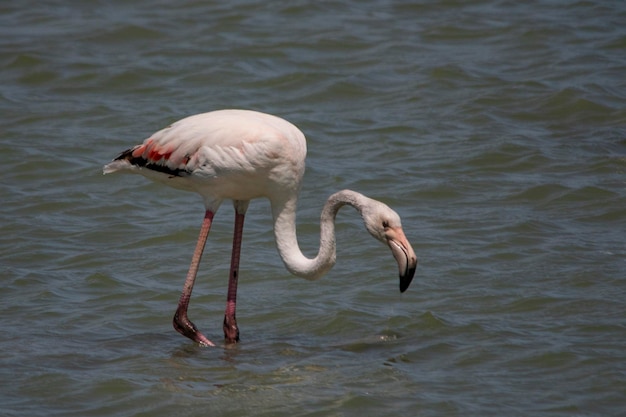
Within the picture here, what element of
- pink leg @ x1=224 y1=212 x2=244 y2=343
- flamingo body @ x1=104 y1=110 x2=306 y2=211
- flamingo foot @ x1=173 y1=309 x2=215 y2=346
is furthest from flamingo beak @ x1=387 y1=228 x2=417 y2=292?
flamingo foot @ x1=173 y1=309 x2=215 y2=346

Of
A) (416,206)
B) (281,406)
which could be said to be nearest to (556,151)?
(416,206)

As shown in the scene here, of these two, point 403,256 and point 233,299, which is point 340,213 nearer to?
Answer: point 233,299

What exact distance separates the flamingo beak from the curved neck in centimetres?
42

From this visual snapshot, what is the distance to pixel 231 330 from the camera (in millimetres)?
8688

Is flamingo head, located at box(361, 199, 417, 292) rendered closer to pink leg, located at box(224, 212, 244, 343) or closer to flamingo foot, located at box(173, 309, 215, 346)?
pink leg, located at box(224, 212, 244, 343)

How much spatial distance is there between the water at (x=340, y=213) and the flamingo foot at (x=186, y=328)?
10 cm

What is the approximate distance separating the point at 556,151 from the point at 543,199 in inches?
59.9

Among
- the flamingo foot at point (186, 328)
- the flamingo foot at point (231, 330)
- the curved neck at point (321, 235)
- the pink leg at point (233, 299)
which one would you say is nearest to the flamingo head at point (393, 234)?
the curved neck at point (321, 235)

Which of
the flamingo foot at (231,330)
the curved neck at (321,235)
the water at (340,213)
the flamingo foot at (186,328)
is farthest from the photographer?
the flamingo foot at (231,330)

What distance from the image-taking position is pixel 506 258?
404 inches

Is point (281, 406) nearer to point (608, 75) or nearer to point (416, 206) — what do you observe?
point (416, 206)

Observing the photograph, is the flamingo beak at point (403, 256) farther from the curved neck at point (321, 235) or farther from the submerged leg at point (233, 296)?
the submerged leg at point (233, 296)

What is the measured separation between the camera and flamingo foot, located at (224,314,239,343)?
867 cm

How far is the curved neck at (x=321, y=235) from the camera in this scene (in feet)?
27.4
